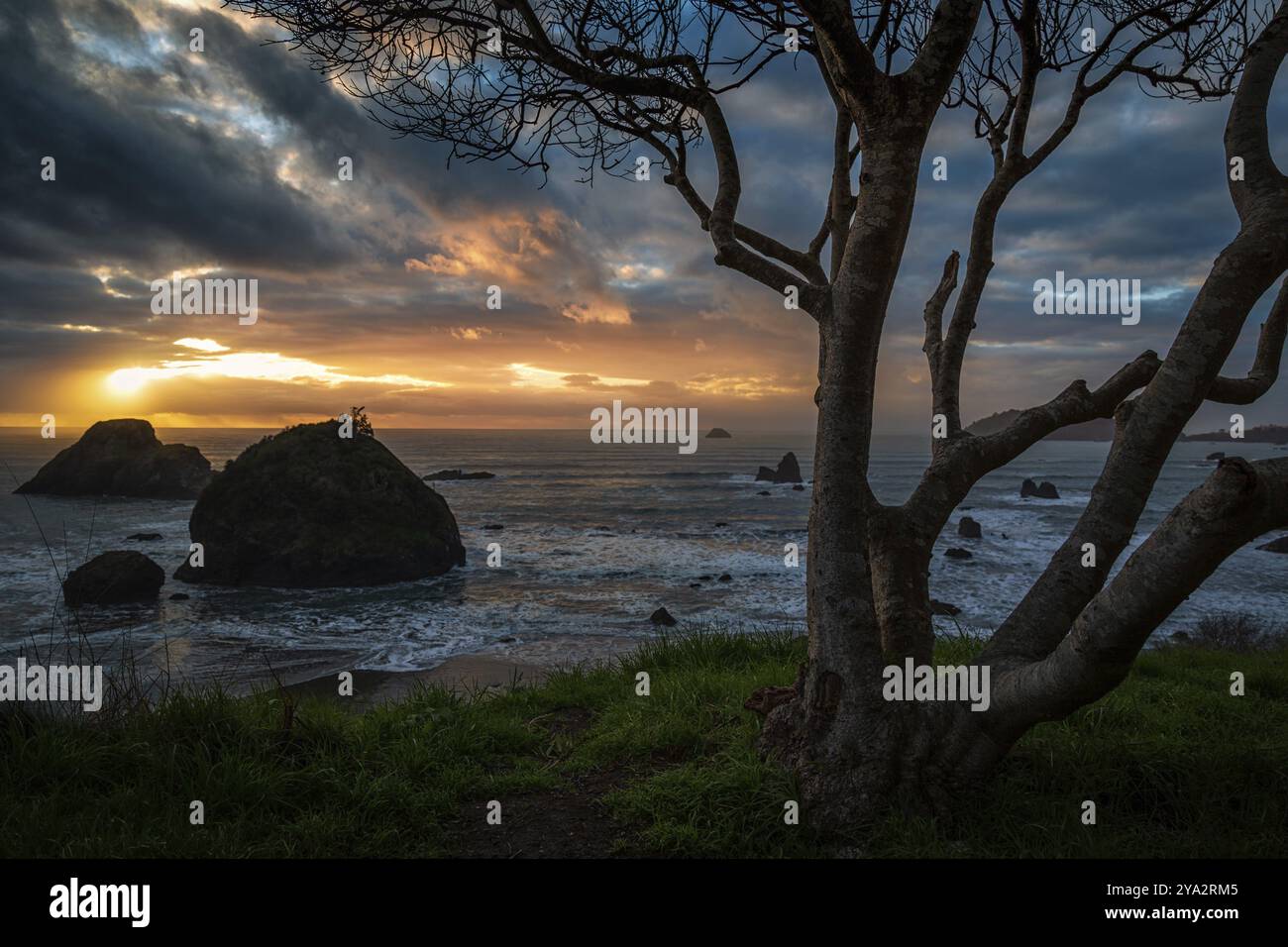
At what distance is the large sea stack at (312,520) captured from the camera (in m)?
21.5

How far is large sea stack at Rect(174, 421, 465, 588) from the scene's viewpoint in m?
21.5

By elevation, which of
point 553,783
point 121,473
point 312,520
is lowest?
point 553,783

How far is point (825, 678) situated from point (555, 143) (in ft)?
17.1

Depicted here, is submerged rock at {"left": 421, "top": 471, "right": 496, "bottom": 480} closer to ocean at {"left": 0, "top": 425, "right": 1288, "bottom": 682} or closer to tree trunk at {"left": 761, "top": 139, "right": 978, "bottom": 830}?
ocean at {"left": 0, "top": 425, "right": 1288, "bottom": 682}

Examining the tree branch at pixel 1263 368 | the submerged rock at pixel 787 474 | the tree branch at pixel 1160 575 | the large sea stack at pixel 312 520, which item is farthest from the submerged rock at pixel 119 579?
the submerged rock at pixel 787 474

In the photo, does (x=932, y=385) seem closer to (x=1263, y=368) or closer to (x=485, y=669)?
(x=1263, y=368)

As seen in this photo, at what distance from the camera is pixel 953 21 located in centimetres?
395

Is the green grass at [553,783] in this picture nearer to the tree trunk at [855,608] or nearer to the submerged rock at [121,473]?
the tree trunk at [855,608]

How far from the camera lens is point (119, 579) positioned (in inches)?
765

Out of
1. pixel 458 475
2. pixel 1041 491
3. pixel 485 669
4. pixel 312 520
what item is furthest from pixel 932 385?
pixel 458 475

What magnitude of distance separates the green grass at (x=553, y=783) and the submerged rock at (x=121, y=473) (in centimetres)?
5069

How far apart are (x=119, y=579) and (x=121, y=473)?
35755mm

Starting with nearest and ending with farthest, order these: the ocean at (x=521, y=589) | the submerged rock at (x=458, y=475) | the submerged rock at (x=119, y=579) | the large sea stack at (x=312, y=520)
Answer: the ocean at (x=521, y=589), the submerged rock at (x=119, y=579), the large sea stack at (x=312, y=520), the submerged rock at (x=458, y=475)
